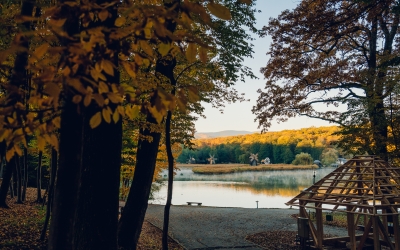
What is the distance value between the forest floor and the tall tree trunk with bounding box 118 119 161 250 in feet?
6.23

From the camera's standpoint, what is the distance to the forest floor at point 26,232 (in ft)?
27.1

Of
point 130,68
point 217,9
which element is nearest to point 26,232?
point 130,68

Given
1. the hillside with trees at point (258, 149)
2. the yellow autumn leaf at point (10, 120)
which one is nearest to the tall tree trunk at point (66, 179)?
the yellow autumn leaf at point (10, 120)

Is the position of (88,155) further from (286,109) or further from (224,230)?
(286,109)

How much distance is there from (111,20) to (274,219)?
16.2 m

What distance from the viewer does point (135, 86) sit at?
2.49 metres

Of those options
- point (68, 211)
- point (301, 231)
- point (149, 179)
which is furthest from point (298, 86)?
point (68, 211)

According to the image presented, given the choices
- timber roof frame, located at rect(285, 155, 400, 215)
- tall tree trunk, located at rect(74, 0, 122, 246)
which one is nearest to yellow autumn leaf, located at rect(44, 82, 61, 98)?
tall tree trunk, located at rect(74, 0, 122, 246)

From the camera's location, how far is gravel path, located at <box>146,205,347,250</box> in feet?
41.7

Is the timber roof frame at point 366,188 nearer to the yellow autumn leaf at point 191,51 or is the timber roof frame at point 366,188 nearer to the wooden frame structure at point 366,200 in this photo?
the wooden frame structure at point 366,200

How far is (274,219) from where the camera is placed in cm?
1834

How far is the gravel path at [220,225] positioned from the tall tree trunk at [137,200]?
12.3 ft

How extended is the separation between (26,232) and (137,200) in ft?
11.1

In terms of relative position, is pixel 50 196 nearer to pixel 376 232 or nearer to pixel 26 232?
pixel 26 232
